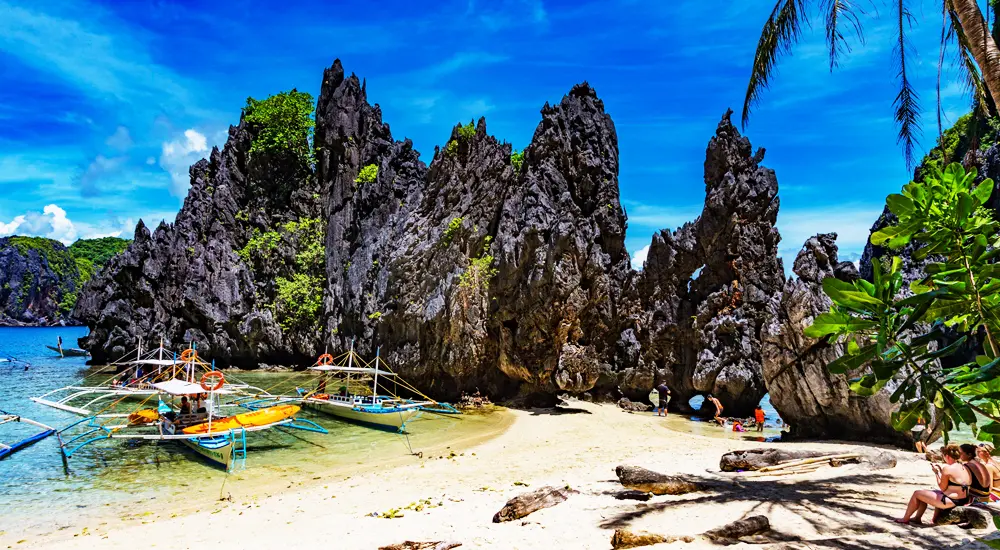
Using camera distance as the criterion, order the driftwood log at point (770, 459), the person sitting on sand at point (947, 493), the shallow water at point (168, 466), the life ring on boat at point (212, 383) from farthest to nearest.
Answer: the life ring on boat at point (212, 383)
the shallow water at point (168, 466)
the driftwood log at point (770, 459)
the person sitting on sand at point (947, 493)

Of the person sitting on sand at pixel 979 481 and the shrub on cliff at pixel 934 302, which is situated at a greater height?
the shrub on cliff at pixel 934 302

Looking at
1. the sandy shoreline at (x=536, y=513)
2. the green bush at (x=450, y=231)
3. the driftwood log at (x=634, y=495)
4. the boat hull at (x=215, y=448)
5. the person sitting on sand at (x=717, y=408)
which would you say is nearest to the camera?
the sandy shoreline at (x=536, y=513)

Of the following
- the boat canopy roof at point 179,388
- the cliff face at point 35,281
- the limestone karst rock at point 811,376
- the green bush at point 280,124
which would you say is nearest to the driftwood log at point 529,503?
the limestone karst rock at point 811,376

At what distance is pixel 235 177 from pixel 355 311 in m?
22.5

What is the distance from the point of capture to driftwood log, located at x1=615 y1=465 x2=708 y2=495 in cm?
961

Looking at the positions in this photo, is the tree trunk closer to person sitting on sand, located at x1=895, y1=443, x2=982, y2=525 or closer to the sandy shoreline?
person sitting on sand, located at x1=895, y1=443, x2=982, y2=525

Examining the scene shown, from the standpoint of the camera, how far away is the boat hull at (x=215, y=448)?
16.5 meters

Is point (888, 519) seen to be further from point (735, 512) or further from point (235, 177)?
point (235, 177)

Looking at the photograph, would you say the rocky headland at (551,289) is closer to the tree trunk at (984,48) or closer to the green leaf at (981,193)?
the tree trunk at (984,48)

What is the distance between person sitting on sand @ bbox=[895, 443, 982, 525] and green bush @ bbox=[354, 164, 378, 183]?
42.7 m

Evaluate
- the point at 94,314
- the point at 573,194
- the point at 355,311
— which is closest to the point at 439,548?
the point at 573,194

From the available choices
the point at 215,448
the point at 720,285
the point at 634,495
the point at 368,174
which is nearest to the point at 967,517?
the point at 634,495

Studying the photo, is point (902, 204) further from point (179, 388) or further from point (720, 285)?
point (720, 285)

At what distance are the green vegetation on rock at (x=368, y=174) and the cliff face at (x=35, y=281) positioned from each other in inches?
4615
